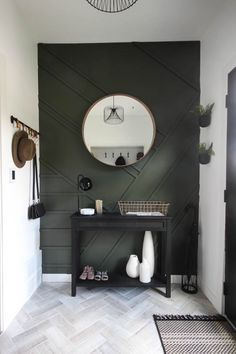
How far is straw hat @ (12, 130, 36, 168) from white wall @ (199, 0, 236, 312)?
178 centimetres

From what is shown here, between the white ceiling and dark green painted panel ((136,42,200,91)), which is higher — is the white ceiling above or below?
above

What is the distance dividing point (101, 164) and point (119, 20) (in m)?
1.46

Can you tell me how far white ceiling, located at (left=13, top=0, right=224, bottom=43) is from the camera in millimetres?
1845

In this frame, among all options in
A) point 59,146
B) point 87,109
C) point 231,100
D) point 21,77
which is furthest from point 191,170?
point 21,77

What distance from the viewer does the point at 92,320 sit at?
5.79ft

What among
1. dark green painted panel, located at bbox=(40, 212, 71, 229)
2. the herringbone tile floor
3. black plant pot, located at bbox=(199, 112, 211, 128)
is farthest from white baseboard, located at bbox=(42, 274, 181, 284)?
black plant pot, located at bbox=(199, 112, 211, 128)

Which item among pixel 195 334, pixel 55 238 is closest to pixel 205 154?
pixel 195 334

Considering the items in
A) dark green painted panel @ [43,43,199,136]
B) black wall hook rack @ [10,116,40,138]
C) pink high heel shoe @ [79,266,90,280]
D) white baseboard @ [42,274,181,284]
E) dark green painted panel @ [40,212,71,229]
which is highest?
dark green painted panel @ [43,43,199,136]

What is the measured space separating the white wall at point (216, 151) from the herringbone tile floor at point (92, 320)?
1.12 feet

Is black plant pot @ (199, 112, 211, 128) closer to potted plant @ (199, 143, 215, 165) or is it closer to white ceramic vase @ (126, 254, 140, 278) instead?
potted plant @ (199, 143, 215, 165)

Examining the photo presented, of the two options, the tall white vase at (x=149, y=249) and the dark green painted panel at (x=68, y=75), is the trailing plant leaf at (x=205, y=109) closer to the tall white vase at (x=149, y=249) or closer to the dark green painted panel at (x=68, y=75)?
the dark green painted panel at (x=68, y=75)

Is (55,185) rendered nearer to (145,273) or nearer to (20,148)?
(20,148)

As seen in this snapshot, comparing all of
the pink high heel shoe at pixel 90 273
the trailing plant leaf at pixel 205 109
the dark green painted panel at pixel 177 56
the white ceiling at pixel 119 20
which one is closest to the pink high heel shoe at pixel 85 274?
the pink high heel shoe at pixel 90 273

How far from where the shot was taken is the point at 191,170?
7.73ft
